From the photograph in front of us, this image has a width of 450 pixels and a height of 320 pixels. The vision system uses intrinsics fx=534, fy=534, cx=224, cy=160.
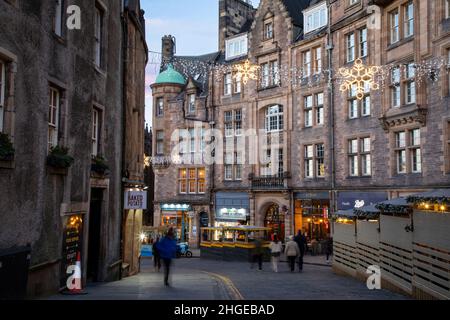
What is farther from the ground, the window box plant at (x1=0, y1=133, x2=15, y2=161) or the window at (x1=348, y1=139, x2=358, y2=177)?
the window at (x1=348, y1=139, x2=358, y2=177)

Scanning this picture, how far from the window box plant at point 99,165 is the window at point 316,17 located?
73.3 ft

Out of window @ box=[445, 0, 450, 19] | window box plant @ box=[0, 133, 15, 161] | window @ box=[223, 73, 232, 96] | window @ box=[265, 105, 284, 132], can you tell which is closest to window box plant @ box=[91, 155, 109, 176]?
window box plant @ box=[0, 133, 15, 161]

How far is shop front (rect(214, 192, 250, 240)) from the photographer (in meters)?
38.8

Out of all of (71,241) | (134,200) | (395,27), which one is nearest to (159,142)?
(395,27)

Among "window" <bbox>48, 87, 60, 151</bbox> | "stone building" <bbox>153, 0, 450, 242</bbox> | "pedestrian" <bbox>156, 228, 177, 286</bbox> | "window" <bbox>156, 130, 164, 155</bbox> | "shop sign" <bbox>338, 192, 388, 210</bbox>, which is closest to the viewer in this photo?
"window" <bbox>48, 87, 60, 151</bbox>

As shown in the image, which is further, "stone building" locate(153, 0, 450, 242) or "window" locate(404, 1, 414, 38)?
"window" locate(404, 1, 414, 38)

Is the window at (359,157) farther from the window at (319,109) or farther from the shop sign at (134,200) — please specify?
the shop sign at (134,200)

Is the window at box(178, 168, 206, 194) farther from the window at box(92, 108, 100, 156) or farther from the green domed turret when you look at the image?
the window at box(92, 108, 100, 156)

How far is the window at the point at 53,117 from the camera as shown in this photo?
12.3 meters

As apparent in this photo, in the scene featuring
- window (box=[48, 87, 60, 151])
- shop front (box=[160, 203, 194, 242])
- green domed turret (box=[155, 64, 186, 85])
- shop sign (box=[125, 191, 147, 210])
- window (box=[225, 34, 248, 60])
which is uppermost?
window (box=[225, 34, 248, 60])

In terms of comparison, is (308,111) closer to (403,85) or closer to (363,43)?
(363,43)

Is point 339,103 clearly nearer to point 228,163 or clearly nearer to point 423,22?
point 423,22

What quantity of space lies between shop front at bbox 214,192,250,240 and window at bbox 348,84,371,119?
10.9 m

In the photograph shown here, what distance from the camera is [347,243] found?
20.2 metres
